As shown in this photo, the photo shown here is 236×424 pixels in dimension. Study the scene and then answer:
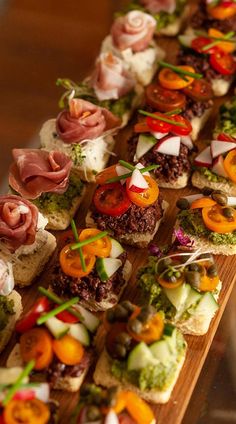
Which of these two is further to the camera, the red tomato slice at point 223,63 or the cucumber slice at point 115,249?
the red tomato slice at point 223,63

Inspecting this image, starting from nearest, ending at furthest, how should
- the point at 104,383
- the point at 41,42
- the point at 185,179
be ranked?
the point at 104,383, the point at 185,179, the point at 41,42

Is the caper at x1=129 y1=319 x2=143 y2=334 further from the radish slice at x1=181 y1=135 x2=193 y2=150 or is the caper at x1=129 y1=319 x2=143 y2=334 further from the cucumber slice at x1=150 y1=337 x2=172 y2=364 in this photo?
the radish slice at x1=181 y1=135 x2=193 y2=150

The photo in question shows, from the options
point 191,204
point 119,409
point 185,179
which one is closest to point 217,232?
point 191,204

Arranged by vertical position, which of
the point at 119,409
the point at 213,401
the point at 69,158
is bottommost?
the point at 213,401

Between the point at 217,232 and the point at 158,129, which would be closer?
the point at 217,232

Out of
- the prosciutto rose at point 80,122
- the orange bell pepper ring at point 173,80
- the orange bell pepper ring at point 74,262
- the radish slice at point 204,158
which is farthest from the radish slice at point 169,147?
the orange bell pepper ring at point 74,262

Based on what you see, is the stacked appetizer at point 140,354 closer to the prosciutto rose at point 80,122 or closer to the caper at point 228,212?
the caper at point 228,212

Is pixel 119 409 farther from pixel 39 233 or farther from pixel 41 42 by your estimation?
pixel 41 42
